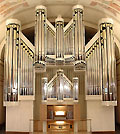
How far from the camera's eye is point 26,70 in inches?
516

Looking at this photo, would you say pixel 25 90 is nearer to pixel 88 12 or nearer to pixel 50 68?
pixel 50 68

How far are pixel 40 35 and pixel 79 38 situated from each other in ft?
6.38

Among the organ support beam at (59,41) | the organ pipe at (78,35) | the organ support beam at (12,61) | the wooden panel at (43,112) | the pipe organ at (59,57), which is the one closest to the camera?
the organ support beam at (12,61)

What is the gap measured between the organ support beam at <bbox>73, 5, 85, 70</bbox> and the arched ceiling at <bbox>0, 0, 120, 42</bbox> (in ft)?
1.57

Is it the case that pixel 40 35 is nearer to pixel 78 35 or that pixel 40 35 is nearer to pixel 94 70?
pixel 78 35

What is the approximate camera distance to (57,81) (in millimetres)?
13547

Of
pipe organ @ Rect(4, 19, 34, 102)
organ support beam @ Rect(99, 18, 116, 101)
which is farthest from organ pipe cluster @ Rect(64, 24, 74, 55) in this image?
pipe organ @ Rect(4, 19, 34, 102)

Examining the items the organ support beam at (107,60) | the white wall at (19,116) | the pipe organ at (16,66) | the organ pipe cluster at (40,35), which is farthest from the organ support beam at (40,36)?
the organ support beam at (107,60)

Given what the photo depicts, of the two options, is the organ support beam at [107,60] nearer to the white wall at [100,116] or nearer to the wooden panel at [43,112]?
the white wall at [100,116]

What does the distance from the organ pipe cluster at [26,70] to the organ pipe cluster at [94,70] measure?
9.38ft

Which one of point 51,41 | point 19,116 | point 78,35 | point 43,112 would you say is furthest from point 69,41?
point 19,116

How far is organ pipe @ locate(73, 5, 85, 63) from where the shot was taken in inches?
497

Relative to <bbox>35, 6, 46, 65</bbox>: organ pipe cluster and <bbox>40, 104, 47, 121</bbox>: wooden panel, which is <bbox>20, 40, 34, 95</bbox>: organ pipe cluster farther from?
<bbox>40, 104, 47, 121</bbox>: wooden panel

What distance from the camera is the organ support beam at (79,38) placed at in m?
12.4
